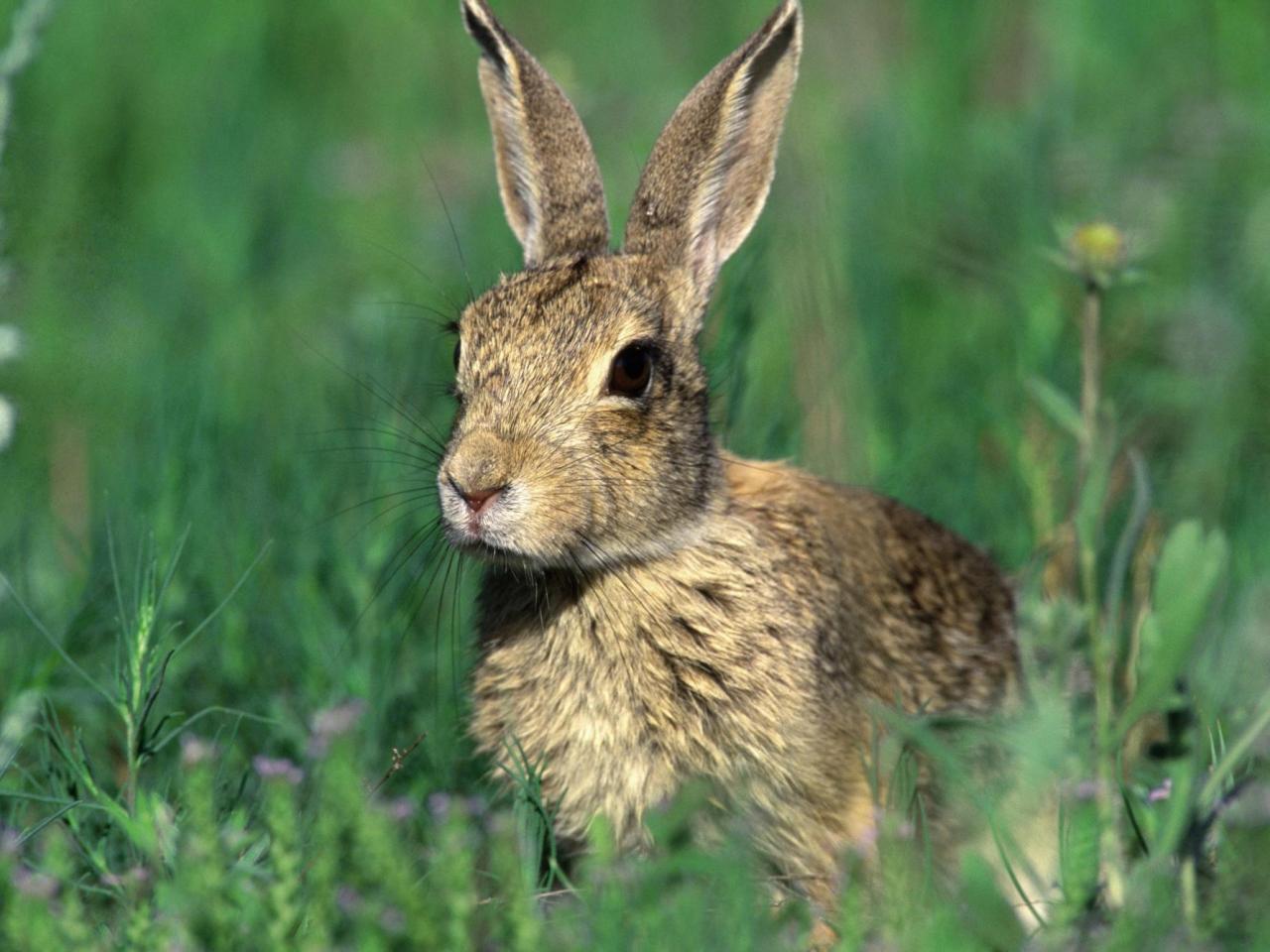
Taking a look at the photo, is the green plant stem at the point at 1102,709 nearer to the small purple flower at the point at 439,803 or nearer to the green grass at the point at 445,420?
the green grass at the point at 445,420

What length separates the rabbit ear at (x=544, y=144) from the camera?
4160 mm

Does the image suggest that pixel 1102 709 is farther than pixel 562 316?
No

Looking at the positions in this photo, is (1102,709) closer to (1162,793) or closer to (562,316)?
(1162,793)

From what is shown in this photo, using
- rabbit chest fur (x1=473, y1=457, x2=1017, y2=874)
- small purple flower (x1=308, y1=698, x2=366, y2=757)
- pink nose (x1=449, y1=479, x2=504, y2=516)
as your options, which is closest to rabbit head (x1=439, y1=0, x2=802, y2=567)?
pink nose (x1=449, y1=479, x2=504, y2=516)

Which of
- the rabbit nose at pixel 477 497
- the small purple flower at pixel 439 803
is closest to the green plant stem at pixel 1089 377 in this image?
the rabbit nose at pixel 477 497

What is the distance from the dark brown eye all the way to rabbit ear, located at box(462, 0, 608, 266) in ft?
1.72

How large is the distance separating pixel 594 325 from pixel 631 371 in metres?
0.12

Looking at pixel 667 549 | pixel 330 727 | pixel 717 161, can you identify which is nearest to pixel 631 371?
pixel 667 549

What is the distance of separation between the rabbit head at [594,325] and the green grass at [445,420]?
1.60ft

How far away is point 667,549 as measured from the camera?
3719 millimetres

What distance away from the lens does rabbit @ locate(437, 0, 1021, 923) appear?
3.53 metres

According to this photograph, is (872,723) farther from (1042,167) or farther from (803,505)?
(1042,167)

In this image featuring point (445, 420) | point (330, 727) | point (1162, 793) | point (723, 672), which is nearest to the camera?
point (330, 727)

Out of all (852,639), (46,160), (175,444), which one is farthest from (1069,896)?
(46,160)
